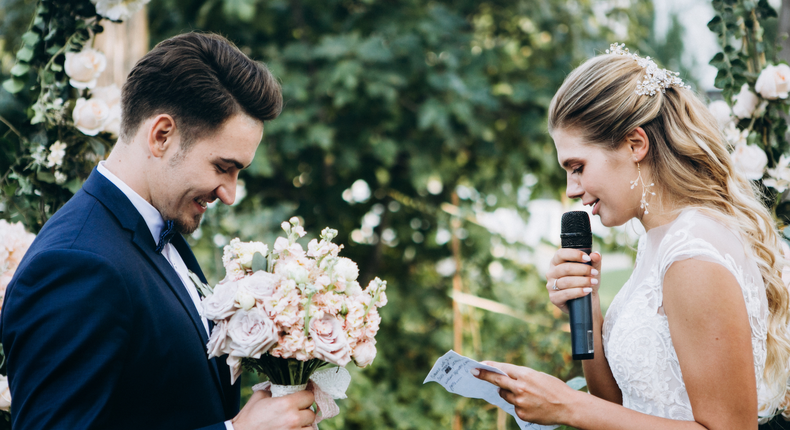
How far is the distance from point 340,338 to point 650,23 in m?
5.16

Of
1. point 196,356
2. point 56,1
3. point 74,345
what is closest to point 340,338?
point 196,356

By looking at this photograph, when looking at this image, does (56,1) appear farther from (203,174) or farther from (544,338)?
(544,338)

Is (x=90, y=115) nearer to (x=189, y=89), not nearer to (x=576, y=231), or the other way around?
(x=189, y=89)

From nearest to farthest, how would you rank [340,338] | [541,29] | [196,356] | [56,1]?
[340,338]
[196,356]
[56,1]
[541,29]

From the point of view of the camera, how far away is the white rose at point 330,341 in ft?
5.32

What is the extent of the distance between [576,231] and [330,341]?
1007 mm

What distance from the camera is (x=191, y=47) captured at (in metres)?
2.04

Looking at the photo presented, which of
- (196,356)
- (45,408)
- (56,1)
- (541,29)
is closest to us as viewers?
(45,408)

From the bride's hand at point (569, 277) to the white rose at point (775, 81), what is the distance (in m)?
1.45

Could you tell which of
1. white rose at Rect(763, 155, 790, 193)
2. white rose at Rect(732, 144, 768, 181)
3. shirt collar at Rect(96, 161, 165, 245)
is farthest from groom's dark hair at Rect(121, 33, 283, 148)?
white rose at Rect(763, 155, 790, 193)

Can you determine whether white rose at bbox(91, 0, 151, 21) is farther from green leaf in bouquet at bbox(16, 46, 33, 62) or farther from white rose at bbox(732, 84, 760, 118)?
white rose at bbox(732, 84, 760, 118)

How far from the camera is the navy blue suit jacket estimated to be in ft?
4.94

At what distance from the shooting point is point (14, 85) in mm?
2670

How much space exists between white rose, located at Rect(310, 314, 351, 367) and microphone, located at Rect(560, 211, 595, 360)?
2.62ft
